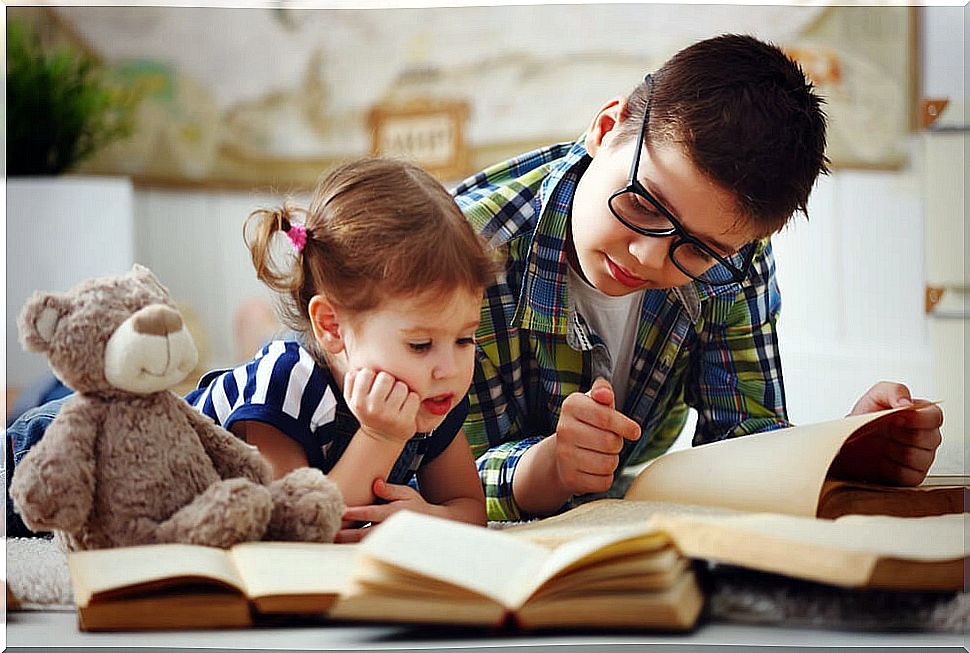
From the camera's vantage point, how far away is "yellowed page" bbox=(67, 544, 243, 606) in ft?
1.37

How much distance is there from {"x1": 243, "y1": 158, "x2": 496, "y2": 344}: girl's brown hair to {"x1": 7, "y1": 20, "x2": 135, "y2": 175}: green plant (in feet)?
2.67

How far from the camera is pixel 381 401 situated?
1.83 feet

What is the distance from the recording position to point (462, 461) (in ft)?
2.07

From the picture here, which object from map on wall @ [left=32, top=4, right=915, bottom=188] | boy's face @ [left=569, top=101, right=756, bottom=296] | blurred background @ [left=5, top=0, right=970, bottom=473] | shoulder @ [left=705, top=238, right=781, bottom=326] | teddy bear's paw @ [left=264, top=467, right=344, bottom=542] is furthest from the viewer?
map on wall @ [left=32, top=4, right=915, bottom=188]

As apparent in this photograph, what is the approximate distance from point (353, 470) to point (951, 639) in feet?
0.98

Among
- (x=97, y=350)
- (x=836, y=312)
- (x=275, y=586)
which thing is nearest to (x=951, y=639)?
(x=275, y=586)

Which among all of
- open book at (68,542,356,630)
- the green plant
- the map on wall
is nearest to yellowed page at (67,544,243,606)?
open book at (68,542,356,630)

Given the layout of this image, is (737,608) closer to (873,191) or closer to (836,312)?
(836,312)

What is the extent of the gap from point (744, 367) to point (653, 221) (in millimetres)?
176

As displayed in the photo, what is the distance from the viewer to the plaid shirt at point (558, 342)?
2.22 ft

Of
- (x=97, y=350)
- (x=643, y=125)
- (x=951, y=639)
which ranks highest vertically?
(x=643, y=125)

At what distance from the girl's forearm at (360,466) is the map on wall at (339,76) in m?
1.13

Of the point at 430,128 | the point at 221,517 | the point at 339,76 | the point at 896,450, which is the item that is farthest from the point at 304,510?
the point at 339,76

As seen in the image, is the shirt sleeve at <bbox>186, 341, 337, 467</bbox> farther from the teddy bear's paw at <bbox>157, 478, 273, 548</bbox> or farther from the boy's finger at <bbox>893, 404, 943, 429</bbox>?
the boy's finger at <bbox>893, 404, 943, 429</bbox>
